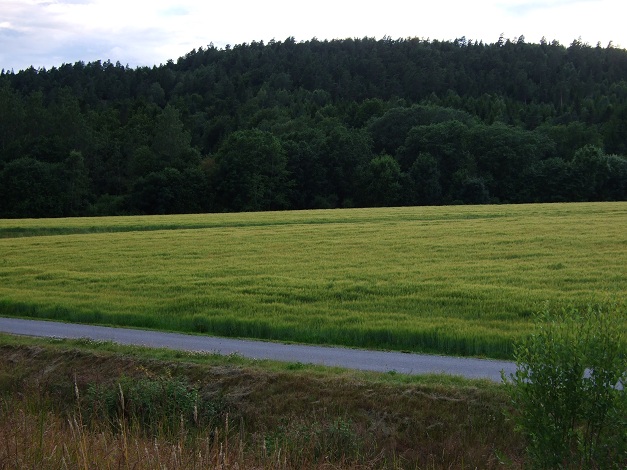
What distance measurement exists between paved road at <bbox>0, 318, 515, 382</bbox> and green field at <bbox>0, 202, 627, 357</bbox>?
758 millimetres

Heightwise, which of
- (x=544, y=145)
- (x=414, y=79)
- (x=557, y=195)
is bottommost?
(x=557, y=195)

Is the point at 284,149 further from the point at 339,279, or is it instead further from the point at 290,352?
the point at 290,352

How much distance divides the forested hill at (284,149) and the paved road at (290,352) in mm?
72359

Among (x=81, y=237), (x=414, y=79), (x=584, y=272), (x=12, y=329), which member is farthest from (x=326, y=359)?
(x=414, y=79)

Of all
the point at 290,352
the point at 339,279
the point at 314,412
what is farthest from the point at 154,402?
the point at 339,279

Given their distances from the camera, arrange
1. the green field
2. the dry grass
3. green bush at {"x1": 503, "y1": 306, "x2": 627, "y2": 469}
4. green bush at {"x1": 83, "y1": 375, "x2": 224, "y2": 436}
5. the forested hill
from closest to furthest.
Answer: green bush at {"x1": 503, "y1": 306, "x2": 627, "y2": 469} < the dry grass < green bush at {"x1": 83, "y1": 375, "x2": 224, "y2": 436} < the green field < the forested hill

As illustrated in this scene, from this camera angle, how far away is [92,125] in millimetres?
110875

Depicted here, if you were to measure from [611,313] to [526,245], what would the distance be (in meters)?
23.0

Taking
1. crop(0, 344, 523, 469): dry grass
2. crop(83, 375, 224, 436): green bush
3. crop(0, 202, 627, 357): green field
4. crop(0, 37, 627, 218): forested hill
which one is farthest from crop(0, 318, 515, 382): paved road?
crop(0, 37, 627, 218): forested hill

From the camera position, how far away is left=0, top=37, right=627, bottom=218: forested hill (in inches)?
3558

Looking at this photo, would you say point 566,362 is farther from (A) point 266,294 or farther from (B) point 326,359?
(A) point 266,294

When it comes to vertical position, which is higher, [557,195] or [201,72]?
[201,72]

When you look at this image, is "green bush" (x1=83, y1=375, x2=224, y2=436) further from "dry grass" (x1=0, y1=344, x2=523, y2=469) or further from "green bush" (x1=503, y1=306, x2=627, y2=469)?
"green bush" (x1=503, y1=306, x2=627, y2=469)

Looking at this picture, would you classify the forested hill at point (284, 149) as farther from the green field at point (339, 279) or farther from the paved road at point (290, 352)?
the paved road at point (290, 352)
